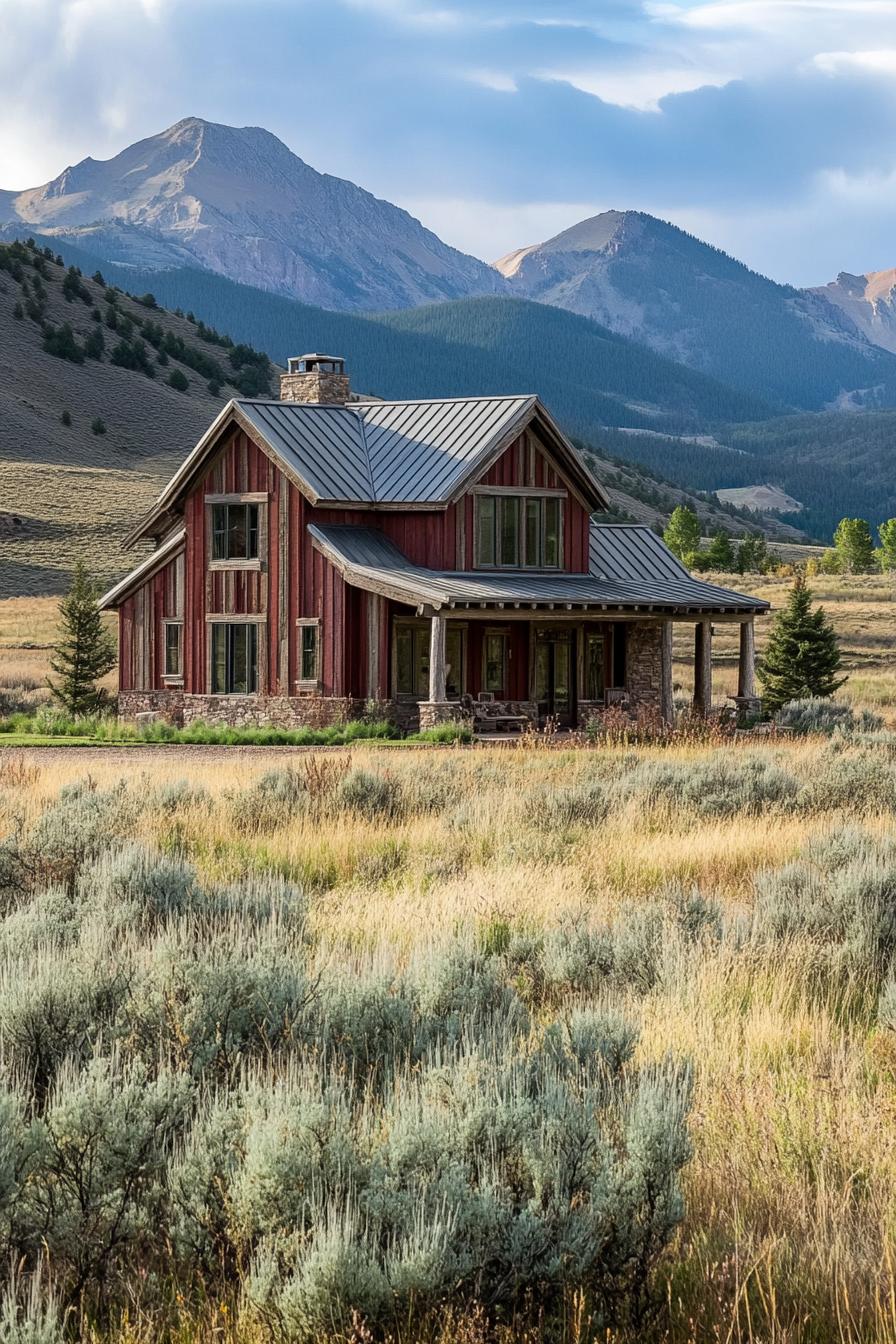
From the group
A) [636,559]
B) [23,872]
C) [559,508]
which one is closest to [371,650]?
[559,508]

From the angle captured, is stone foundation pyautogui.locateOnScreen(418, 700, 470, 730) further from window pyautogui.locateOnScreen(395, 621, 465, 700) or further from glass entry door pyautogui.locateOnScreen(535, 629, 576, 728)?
glass entry door pyautogui.locateOnScreen(535, 629, 576, 728)

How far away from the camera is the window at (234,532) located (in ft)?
113

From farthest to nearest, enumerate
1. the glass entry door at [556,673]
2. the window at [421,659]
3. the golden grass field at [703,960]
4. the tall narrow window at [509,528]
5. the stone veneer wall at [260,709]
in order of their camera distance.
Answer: the glass entry door at [556,673] → the tall narrow window at [509,528] → the window at [421,659] → the stone veneer wall at [260,709] → the golden grass field at [703,960]

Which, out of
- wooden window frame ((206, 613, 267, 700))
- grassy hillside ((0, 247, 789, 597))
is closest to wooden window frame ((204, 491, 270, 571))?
wooden window frame ((206, 613, 267, 700))

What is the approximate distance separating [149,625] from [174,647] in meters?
0.82

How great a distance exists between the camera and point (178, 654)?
36.1 meters

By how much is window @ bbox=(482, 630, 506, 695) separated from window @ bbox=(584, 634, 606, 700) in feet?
7.38

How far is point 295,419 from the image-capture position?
35.3m

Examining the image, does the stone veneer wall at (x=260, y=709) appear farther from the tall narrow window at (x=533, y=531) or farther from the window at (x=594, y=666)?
the window at (x=594, y=666)

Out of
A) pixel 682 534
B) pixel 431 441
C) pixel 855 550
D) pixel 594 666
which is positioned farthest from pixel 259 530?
pixel 855 550

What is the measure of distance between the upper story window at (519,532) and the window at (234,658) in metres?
4.65

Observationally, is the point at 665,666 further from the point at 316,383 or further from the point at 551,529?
the point at 316,383

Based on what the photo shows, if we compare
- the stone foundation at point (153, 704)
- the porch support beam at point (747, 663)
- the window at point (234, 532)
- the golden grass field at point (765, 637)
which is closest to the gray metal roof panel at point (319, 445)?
the window at point (234, 532)

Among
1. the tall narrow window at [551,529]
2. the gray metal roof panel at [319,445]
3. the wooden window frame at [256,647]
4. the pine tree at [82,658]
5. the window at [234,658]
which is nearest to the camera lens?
the gray metal roof panel at [319,445]
